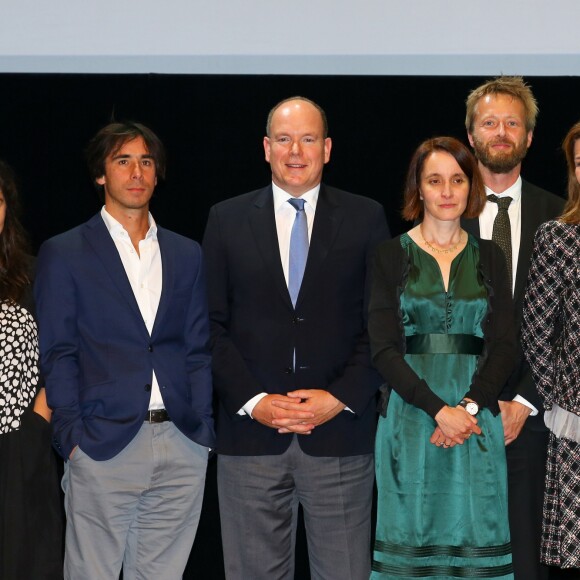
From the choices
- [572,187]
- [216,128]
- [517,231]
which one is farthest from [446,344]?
[216,128]

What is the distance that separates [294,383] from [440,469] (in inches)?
22.8

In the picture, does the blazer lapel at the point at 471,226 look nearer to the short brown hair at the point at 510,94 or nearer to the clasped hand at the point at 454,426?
the short brown hair at the point at 510,94

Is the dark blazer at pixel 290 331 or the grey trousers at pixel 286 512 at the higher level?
the dark blazer at pixel 290 331

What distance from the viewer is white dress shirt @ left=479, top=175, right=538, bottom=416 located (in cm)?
372

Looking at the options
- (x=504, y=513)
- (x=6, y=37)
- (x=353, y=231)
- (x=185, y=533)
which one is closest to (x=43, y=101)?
(x=6, y=37)

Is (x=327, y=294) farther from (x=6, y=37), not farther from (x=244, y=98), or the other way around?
(x=6, y=37)

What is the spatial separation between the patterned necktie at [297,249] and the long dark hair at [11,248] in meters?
0.92

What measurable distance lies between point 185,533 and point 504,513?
3.61 feet

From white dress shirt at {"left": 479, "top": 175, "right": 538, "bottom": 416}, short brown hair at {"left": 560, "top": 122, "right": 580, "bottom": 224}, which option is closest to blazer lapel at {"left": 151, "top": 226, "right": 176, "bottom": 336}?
white dress shirt at {"left": 479, "top": 175, "right": 538, "bottom": 416}

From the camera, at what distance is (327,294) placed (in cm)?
355

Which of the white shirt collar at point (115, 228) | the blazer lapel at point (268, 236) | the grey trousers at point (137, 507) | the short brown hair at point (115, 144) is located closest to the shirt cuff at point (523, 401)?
the blazer lapel at point (268, 236)

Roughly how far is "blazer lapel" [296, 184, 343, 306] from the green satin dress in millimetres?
336

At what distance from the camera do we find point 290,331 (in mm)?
3525

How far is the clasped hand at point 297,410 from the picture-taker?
3432mm
